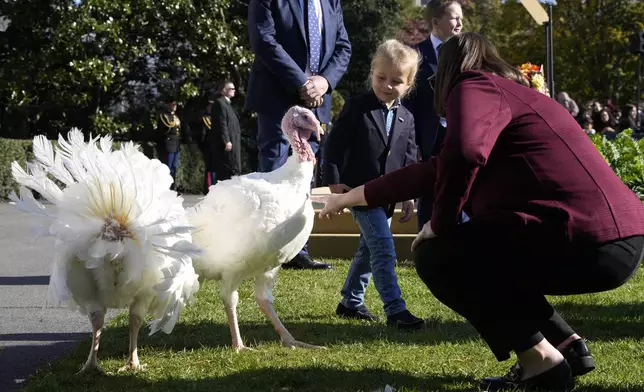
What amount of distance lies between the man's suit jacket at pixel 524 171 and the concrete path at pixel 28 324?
211 cm

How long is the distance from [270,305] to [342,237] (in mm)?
3347

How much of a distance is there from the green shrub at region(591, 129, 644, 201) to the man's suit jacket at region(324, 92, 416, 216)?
378 centimetres

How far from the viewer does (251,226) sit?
181 inches

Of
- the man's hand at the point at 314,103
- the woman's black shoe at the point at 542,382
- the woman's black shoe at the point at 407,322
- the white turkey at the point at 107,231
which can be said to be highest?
the man's hand at the point at 314,103

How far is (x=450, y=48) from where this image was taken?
153 inches

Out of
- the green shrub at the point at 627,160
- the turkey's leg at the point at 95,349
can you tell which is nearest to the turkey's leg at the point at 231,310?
the turkey's leg at the point at 95,349

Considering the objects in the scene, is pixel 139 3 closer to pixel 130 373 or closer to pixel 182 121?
pixel 182 121

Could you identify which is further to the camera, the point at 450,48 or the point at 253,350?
the point at 253,350

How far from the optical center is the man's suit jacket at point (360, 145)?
18.2ft

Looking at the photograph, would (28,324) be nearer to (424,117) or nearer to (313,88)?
(313,88)

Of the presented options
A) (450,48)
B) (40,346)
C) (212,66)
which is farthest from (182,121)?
(450,48)

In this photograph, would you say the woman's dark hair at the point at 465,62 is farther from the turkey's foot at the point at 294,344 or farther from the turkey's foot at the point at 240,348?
the turkey's foot at the point at 240,348

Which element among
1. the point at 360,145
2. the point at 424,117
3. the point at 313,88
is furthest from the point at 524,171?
the point at 313,88

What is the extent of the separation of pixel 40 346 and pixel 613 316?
343cm
